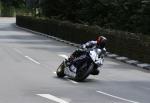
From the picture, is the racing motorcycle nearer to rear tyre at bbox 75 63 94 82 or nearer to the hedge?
rear tyre at bbox 75 63 94 82

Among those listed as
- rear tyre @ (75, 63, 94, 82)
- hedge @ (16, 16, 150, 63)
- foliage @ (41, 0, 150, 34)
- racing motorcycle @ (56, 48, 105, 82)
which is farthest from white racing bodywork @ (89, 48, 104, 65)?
foliage @ (41, 0, 150, 34)

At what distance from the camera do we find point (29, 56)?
27.5 m

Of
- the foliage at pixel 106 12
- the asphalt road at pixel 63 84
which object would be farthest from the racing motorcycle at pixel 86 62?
the foliage at pixel 106 12

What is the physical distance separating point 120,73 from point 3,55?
8.31 metres

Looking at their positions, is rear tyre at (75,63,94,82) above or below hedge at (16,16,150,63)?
above

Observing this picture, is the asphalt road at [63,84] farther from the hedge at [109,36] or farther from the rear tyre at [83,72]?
the hedge at [109,36]

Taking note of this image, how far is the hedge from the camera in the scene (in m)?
26.8

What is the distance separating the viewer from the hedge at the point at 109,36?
2678 centimetres

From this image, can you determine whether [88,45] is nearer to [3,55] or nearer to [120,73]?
[120,73]

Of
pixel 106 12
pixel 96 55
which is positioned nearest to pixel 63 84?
pixel 96 55

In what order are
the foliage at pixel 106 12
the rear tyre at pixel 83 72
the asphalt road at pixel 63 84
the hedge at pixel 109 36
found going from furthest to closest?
1. the foliage at pixel 106 12
2. the hedge at pixel 109 36
3. the rear tyre at pixel 83 72
4. the asphalt road at pixel 63 84

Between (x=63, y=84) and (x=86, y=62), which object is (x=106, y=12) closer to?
(x=86, y=62)

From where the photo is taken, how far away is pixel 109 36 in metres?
32.0

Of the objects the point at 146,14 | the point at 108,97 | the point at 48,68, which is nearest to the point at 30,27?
the point at 146,14
